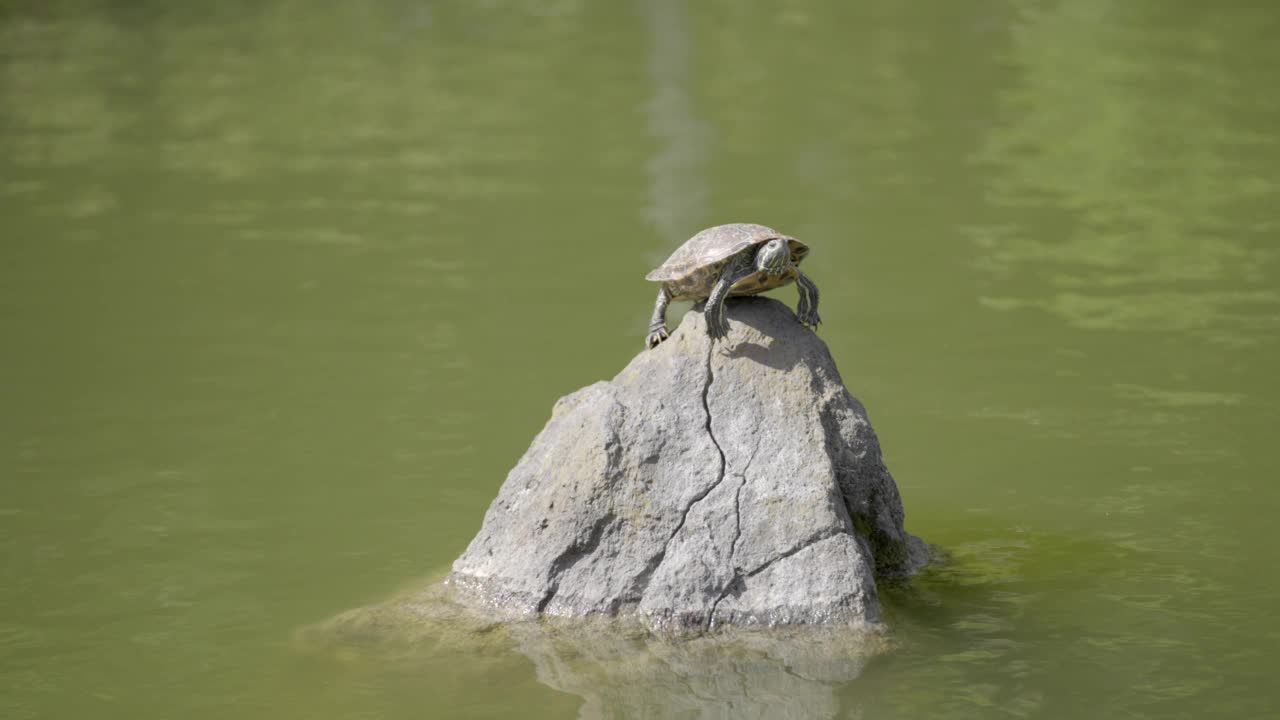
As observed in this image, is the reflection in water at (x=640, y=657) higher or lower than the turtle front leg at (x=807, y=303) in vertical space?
lower

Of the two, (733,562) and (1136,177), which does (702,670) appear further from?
(1136,177)

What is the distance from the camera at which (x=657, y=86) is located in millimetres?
20281

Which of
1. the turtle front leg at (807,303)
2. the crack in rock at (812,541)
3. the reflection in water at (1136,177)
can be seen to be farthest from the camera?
the reflection in water at (1136,177)

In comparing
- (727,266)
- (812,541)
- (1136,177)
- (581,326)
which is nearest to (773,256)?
(727,266)

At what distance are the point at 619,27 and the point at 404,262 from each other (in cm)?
Result: 1259

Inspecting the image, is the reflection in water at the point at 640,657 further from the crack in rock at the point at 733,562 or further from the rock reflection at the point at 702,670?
the crack in rock at the point at 733,562

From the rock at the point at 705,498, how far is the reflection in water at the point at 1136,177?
5.05m

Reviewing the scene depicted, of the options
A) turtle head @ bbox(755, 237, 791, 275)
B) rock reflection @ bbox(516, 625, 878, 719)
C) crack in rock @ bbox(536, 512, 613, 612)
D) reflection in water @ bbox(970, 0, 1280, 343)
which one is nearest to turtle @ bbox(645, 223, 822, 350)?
turtle head @ bbox(755, 237, 791, 275)

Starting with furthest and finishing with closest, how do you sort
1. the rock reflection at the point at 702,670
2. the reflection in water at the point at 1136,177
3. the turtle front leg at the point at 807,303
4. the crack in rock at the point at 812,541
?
the reflection in water at the point at 1136,177, the turtle front leg at the point at 807,303, the crack in rock at the point at 812,541, the rock reflection at the point at 702,670

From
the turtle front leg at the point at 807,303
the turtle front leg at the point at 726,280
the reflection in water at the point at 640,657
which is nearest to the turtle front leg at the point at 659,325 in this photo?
the turtle front leg at the point at 726,280

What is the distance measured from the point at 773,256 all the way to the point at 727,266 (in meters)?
0.22

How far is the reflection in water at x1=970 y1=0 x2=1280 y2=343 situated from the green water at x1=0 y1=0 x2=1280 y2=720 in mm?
57

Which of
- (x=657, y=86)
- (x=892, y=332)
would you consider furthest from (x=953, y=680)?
(x=657, y=86)

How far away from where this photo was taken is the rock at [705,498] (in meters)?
6.32
